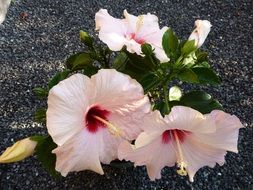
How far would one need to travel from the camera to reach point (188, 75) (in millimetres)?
1229

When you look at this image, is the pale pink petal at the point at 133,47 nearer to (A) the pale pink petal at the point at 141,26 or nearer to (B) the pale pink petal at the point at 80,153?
(A) the pale pink petal at the point at 141,26

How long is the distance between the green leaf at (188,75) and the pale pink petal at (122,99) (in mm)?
216

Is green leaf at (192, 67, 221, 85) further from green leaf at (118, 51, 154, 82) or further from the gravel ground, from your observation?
the gravel ground

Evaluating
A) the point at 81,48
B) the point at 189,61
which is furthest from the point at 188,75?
the point at 81,48

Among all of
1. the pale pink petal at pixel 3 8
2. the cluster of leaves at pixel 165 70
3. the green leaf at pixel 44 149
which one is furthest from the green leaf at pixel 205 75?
the pale pink petal at pixel 3 8

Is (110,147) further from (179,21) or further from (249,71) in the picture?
(179,21)

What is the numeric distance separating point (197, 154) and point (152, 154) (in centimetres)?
11

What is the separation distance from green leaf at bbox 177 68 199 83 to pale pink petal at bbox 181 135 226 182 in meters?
0.20

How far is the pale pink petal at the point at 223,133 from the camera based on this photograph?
3.29ft

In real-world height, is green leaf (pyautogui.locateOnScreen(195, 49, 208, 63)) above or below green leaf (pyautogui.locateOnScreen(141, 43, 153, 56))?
below

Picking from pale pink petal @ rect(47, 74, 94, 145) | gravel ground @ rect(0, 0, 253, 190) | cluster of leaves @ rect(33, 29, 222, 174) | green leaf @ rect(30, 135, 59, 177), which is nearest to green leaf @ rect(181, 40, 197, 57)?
cluster of leaves @ rect(33, 29, 222, 174)

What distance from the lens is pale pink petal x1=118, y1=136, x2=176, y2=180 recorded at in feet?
3.44

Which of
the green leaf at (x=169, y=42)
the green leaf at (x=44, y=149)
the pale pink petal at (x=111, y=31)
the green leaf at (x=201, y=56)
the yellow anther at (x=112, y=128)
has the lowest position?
the green leaf at (x=44, y=149)

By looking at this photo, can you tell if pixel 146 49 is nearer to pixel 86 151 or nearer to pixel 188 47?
pixel 188 47
